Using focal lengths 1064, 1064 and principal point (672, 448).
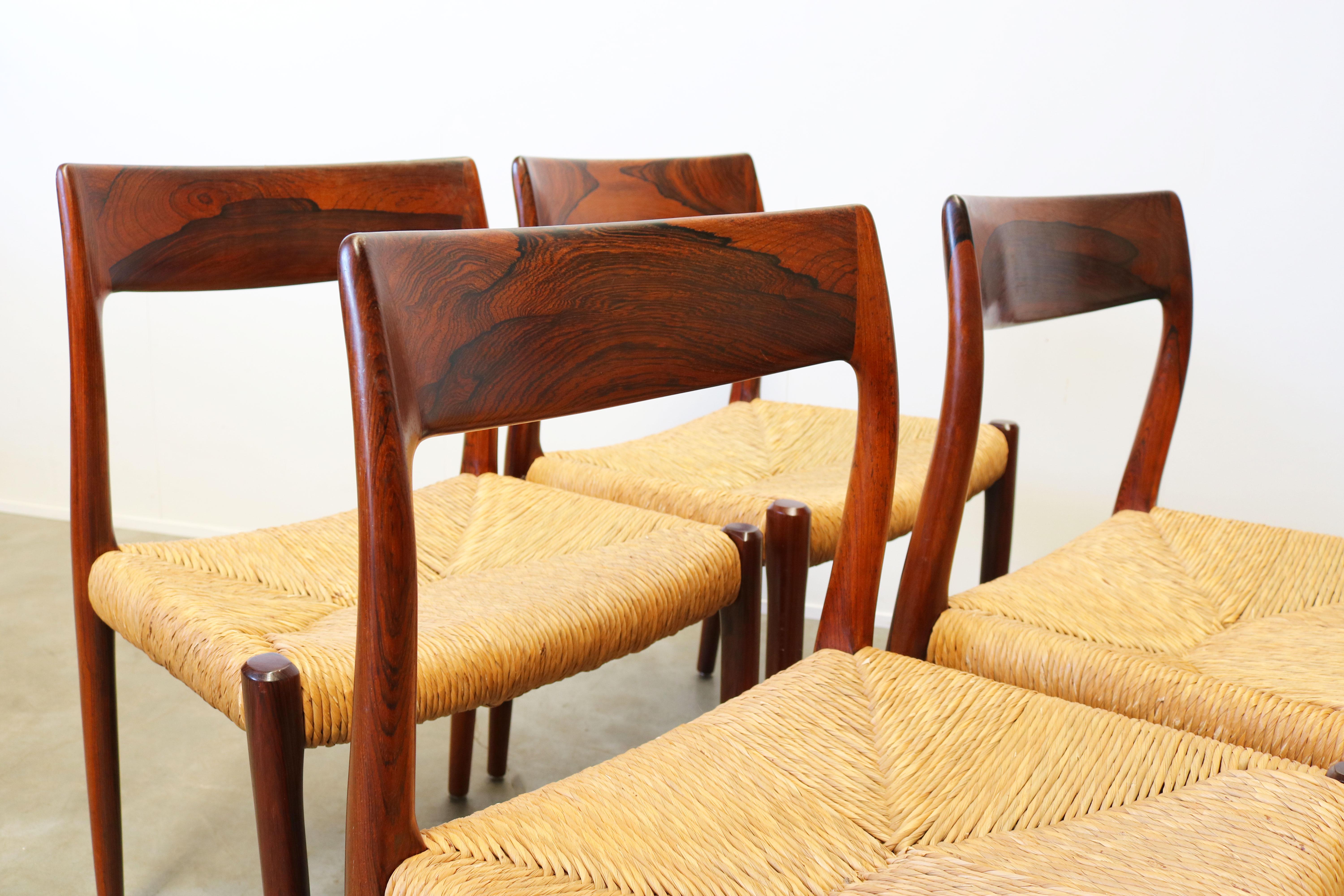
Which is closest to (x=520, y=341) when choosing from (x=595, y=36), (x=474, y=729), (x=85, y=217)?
(x=85, y=217)

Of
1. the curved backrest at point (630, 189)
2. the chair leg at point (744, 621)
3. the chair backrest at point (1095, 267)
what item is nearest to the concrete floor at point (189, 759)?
the chair leg at point (744, 621)

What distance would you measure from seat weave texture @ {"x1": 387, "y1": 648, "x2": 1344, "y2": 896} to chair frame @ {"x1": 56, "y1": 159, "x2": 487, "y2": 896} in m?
0.56

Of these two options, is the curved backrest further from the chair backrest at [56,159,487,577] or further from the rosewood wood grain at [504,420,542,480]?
the rosewood wood grain at [504,420,542,480]

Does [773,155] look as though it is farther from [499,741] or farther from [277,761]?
[277,761]

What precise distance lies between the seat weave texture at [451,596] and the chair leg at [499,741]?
35 centimetres

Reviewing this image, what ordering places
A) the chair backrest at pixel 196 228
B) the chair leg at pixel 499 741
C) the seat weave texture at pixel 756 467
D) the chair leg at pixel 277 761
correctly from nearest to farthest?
the chair leg at pixel 277 761 → the chair backrest at pixel 196 228 → the seat weave texture at pixel 756 467 → the chair leg at pixel 499 741

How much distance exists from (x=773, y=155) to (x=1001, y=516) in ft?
2.53

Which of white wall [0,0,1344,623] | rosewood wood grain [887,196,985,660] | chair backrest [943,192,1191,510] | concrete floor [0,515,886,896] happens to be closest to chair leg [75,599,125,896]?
concrete floor [0,515,886,896]

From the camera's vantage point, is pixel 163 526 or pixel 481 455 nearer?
pixel 481 455

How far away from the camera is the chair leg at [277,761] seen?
65cm

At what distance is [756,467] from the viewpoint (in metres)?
1.23

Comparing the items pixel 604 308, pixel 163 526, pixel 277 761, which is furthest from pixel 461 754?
pixel 163 526

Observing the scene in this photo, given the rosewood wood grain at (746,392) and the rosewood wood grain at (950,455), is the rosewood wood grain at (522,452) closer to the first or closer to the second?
the rosewood wood grain at (746,392)

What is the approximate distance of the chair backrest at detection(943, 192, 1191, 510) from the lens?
80 cm
